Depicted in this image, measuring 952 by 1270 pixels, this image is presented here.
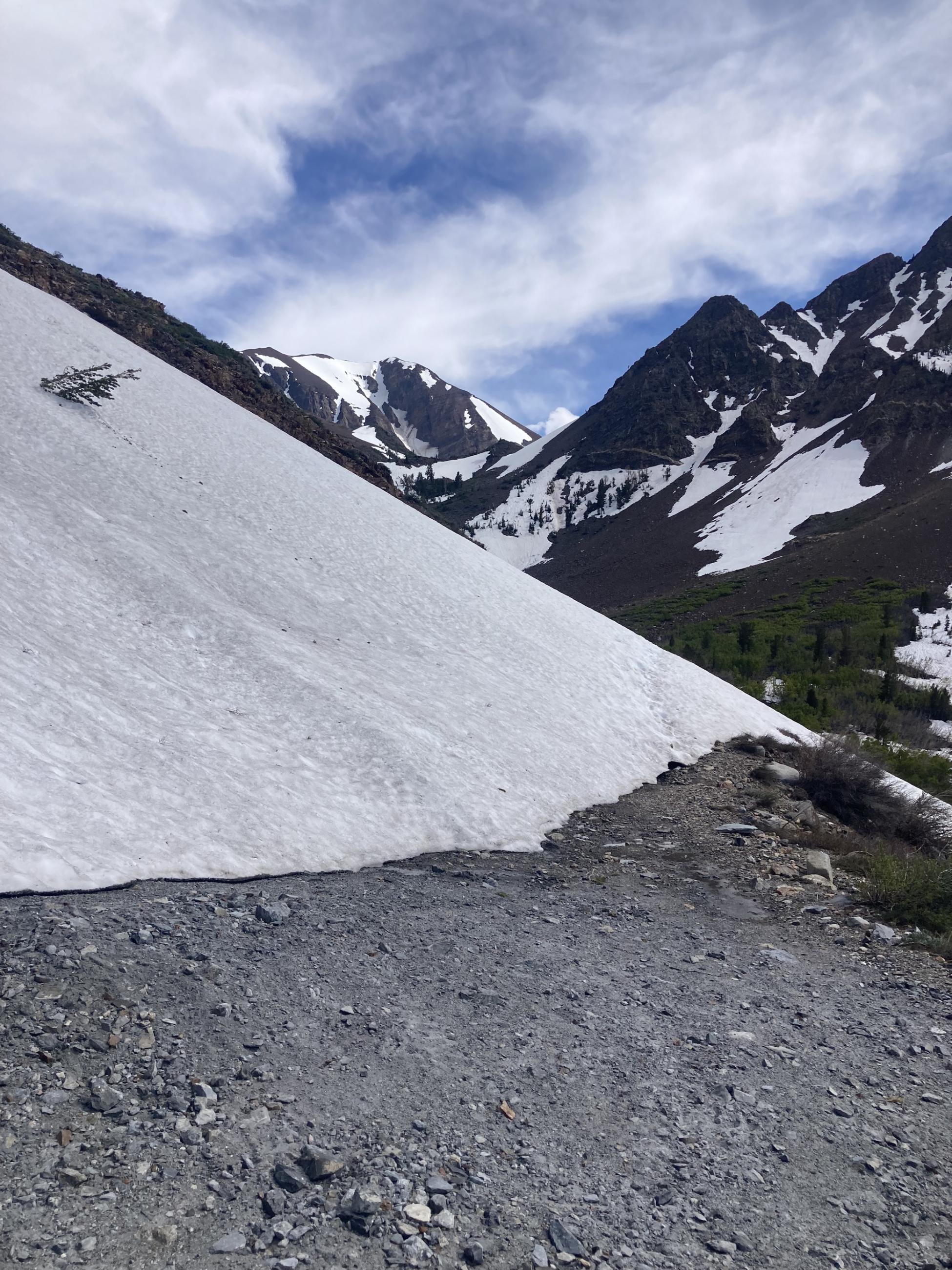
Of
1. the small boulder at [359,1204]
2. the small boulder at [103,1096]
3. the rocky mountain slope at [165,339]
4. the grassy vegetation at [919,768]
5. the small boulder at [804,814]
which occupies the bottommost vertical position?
the small boulder at [103,1096]

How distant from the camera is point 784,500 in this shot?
115 metres

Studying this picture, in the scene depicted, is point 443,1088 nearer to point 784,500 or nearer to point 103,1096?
point 103,1096

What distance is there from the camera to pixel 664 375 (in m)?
182

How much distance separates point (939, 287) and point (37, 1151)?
217 meters

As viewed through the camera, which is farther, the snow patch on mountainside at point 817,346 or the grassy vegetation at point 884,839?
the snow patch on mountainside at point 817,346

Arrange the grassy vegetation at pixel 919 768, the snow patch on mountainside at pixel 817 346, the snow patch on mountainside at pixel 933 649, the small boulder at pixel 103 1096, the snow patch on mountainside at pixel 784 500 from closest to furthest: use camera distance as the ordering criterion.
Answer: the small boulder at pixel 103 1096 → the grassy vegetation at pixel 919 768 → the snow patch on mountainside at pixel 933 649 → the snow patch on mountainside at pixel 784 500 → the snow patch on mountainside at pixel 817 346

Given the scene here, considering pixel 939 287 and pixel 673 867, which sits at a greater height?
pixel 939 287

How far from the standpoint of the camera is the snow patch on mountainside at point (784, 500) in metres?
104

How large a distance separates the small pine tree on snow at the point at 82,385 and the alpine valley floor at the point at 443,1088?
575 inches

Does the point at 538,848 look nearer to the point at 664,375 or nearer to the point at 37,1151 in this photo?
the point at 37,1151

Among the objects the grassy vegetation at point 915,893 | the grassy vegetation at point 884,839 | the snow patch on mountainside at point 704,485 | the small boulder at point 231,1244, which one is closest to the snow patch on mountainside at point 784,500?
the snow patch on mountainside at point 704,485

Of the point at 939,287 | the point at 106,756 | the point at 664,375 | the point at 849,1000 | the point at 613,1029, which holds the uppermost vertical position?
the point at 939,287

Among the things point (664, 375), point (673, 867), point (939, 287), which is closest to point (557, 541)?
point (664, 375)

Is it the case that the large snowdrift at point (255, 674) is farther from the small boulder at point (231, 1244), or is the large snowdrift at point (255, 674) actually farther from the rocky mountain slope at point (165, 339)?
the rocky mountain slope at point (165, 339)
